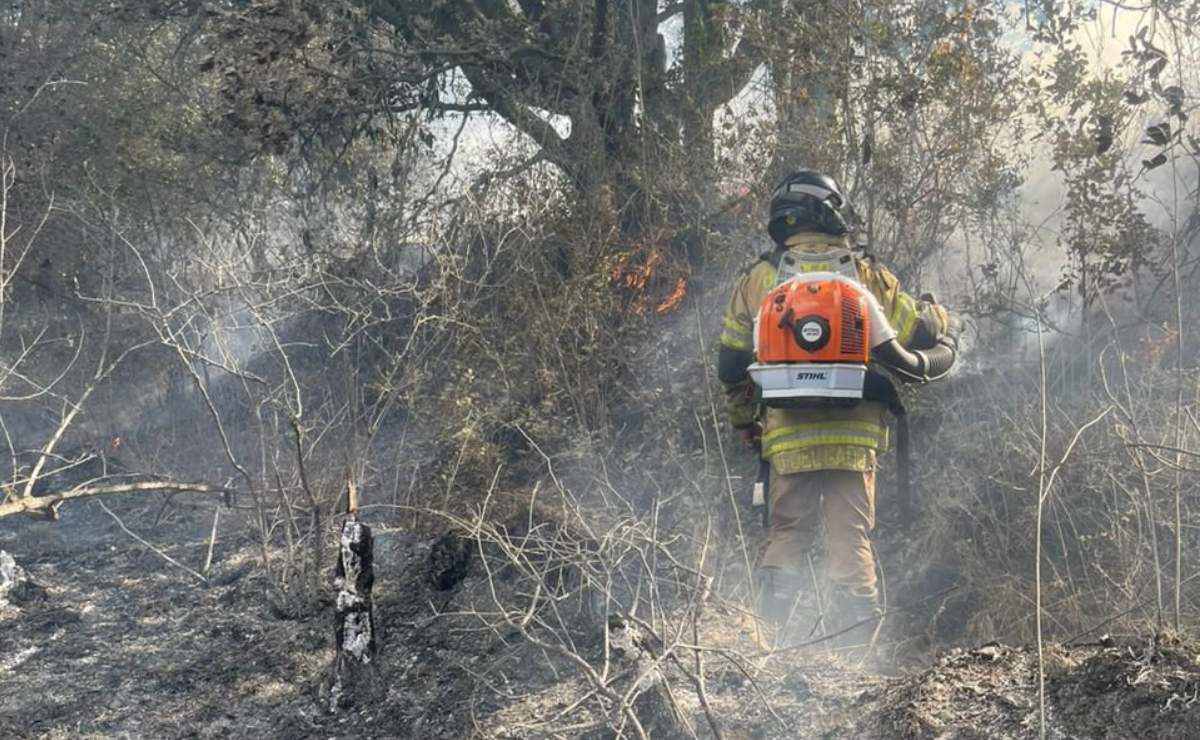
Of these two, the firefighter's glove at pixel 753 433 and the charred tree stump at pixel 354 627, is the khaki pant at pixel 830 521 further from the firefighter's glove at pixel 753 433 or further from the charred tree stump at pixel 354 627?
the charred tree stump at pixel 354 627

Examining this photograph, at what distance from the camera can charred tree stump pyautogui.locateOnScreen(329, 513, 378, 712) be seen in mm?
3920

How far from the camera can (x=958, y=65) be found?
5.14m

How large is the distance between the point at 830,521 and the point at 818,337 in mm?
807

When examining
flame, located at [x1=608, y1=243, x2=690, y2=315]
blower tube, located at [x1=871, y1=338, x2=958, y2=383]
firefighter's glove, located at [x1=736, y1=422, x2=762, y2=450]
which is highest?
flame, located at [x1=608, y1=243, x2=690, y2=315]

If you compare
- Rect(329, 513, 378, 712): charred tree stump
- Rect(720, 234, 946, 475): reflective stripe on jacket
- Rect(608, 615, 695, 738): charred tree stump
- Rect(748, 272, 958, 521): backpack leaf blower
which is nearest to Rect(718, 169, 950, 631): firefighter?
Rect(720, 234, 946, 475): reflective stripe on jacket

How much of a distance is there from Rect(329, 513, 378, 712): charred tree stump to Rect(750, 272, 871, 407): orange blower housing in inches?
66.2

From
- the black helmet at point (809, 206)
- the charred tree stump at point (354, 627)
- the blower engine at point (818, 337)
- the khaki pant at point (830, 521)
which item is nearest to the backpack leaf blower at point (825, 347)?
the blower engine at point (818, 337)

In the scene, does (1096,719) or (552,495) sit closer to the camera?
(1096,719)

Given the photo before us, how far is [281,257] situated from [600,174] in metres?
1.97

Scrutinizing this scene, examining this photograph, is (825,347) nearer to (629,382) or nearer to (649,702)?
(649,702)

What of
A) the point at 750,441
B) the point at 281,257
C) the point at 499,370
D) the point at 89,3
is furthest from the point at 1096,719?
the point at 89,3

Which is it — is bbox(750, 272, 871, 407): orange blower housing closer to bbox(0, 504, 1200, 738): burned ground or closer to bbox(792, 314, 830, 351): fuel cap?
bbox(792, 314, 830, 351): fuel cap

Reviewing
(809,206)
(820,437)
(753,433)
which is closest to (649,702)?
(820,437)

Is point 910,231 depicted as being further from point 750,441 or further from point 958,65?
point 750,441
